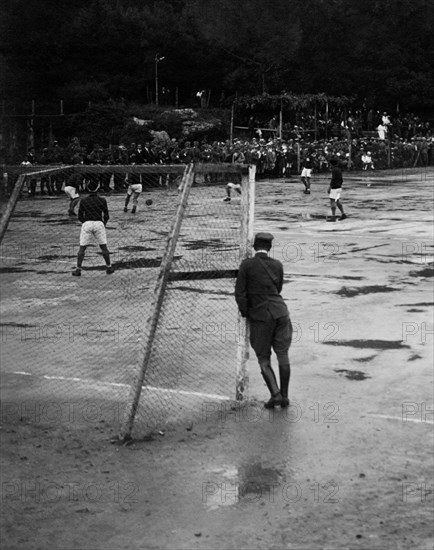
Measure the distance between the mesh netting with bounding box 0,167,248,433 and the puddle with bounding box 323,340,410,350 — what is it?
1476 mm

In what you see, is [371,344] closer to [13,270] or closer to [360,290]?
[360,290]

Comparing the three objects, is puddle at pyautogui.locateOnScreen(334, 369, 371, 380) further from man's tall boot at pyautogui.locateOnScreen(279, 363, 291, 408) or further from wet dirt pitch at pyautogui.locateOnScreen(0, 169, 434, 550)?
man's tall boot at pyautogui.locateOnScreen(279, 363, 291, 408)

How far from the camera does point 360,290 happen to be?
18.1 m

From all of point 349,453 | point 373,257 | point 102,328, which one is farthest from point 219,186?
point 349,453

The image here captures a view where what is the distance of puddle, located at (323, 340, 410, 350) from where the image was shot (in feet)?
45.1

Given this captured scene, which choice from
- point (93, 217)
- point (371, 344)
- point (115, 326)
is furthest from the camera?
point (93, 217)

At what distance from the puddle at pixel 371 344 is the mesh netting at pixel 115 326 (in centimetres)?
148

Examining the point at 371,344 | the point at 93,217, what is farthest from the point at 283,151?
the point at 371,344

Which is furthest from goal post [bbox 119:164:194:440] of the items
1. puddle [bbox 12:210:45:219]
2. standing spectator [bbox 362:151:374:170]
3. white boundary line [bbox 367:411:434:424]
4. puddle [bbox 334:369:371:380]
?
standing spectator [bbox 362:151:374:170]

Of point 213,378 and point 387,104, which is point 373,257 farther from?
point 387,104

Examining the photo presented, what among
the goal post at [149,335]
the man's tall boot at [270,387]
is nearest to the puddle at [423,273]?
the man's tall boot at [270,387]

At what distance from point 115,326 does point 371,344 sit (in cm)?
396

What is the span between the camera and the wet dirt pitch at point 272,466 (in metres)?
7.86

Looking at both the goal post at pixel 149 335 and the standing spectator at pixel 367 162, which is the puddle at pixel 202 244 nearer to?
the goal post at pixel 149 335
